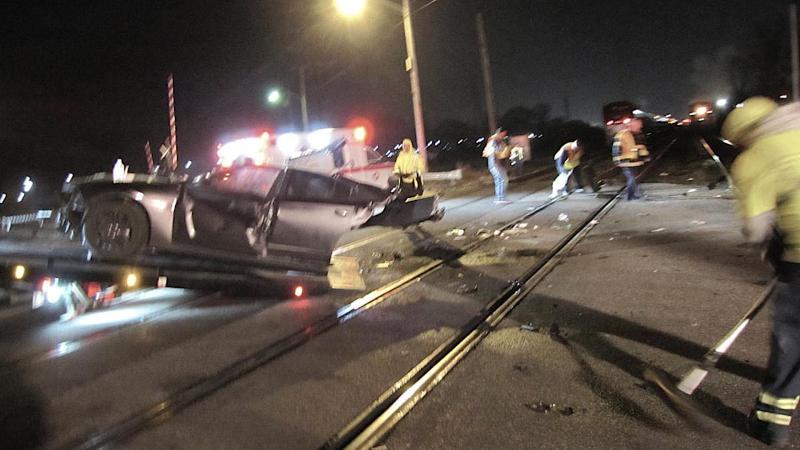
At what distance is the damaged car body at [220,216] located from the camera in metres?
5.91

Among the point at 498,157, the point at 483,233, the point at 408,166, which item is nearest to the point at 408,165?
the point at 408,166

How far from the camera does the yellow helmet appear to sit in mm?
3211

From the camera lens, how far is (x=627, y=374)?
414 cm

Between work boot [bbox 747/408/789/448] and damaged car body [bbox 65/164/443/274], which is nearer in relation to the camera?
work boot [bbox 747/408/789/448]

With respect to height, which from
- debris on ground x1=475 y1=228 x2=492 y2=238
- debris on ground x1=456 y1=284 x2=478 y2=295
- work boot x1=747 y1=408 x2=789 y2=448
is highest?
debris on ground x1=475 y1=228 x2=492 y2=238

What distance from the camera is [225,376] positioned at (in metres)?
4.42

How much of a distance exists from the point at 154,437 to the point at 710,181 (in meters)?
16.2

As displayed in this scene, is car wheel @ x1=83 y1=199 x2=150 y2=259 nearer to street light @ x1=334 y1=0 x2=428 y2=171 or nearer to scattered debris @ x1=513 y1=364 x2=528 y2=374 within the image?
scattered debris @ x1=513 y1=364 x2=528 y2=374

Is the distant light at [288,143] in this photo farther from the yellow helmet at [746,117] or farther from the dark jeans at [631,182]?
the yellow helmet at [746,117]

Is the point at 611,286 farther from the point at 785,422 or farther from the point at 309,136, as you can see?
the point at 309,136

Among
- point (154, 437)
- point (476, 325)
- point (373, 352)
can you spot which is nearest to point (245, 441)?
point (154, 437)

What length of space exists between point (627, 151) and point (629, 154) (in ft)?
0.30

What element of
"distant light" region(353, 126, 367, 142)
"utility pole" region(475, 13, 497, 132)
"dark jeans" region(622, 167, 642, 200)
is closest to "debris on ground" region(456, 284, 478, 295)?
"dark jeans" region(622, 167, 642, 200)

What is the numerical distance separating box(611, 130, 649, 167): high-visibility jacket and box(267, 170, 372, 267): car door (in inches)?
331
